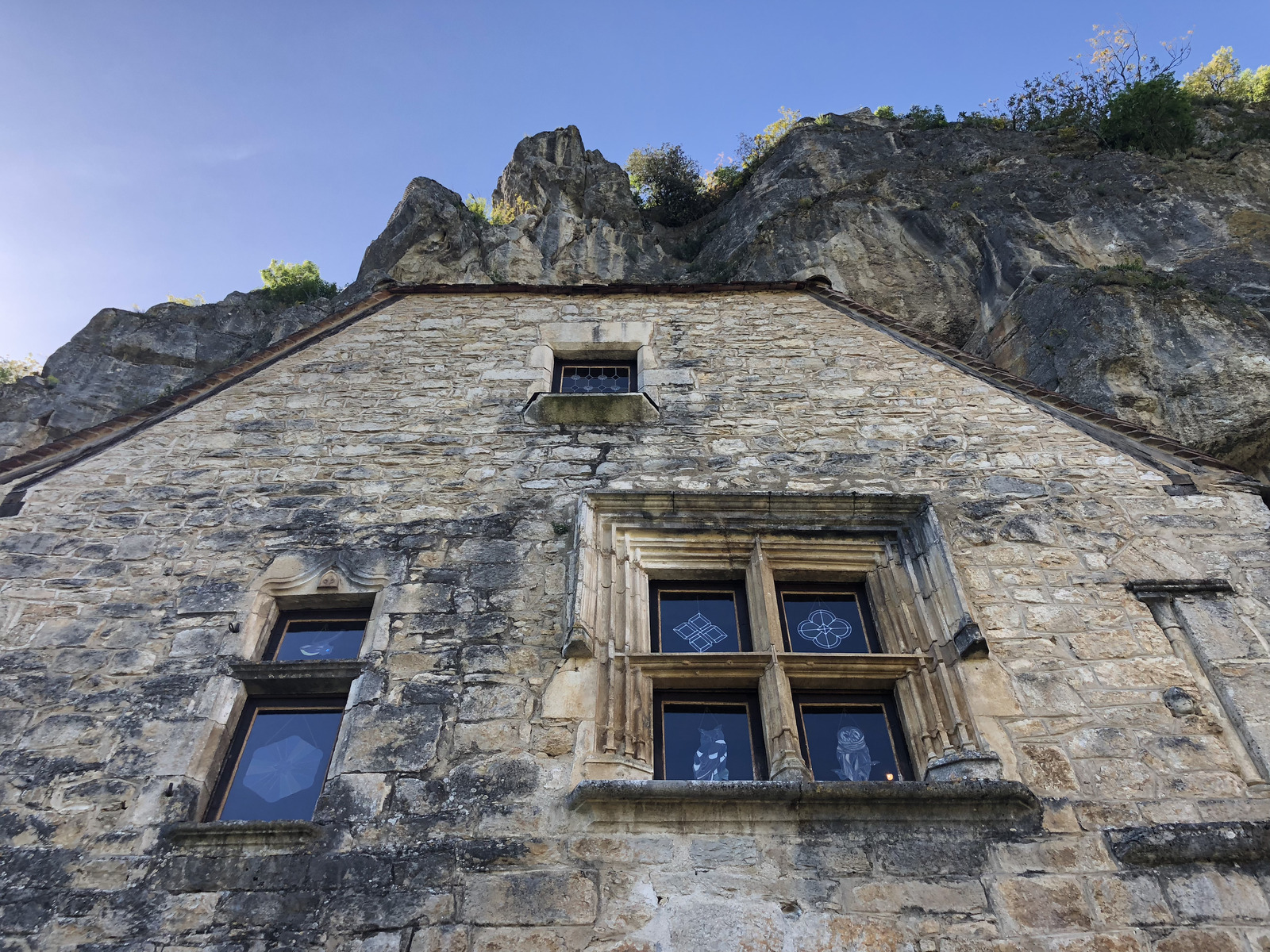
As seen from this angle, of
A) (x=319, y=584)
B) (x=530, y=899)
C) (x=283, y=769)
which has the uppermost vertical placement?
(x=319, y=584)

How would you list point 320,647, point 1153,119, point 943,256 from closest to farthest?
point 320,647, point 943,256, point 1153,119

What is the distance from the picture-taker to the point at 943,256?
11.2 metres

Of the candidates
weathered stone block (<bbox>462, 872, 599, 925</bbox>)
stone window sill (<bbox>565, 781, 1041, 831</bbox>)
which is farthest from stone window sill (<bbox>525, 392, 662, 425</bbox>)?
weathered stone block (<bbox>462, 872, 599, 925</bbox>)

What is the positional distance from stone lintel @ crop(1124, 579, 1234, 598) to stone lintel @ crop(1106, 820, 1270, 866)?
1.23 m

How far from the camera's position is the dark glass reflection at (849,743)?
368cm

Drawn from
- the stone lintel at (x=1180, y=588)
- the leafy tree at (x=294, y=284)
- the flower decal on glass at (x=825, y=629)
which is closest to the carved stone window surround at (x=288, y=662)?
the flower decal on glass at (x=825, y=629)

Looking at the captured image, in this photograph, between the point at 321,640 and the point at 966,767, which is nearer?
the point at 966,767

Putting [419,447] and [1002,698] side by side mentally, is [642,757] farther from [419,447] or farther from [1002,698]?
[419,447]

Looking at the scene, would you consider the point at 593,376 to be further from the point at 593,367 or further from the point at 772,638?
the point at 772,638

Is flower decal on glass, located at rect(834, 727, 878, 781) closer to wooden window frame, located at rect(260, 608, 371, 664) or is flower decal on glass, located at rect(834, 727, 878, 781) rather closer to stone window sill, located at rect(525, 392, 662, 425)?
wooden window frame, located at rect(260, 608, 371, 664)

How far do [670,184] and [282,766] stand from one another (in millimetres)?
14914

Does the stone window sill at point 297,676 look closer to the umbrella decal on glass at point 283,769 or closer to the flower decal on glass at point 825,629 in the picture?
the umbrella decal on glass at point 283,769

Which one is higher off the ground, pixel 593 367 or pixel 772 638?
pixel 593 367

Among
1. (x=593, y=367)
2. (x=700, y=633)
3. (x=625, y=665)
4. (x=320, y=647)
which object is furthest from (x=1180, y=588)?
(x=320, y=647)
